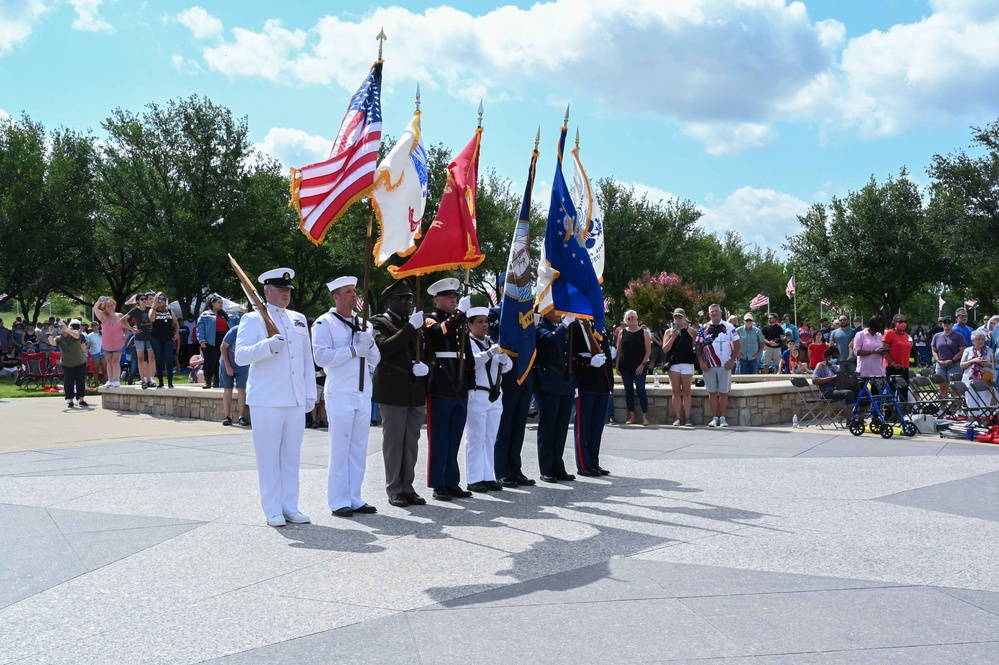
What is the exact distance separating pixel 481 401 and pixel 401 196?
2.22 meters

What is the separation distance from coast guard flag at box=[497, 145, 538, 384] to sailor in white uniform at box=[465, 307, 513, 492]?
0.55 feet

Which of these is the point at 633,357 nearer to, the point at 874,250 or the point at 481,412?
the point at 481,412

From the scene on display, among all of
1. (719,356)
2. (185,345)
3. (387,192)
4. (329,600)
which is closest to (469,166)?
(387,192)

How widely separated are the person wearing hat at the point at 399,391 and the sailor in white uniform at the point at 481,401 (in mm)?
975

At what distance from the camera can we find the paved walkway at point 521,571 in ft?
15.2

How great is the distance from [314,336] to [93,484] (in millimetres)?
3288

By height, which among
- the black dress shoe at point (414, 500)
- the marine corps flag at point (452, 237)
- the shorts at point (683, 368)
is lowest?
the black dress shoe at point (414, 500)

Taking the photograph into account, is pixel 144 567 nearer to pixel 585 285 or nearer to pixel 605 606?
pixel 605 606

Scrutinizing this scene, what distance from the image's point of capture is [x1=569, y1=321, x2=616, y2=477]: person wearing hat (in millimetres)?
10406

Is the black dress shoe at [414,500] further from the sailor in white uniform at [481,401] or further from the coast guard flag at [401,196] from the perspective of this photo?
the coast guard flag at [401,196]

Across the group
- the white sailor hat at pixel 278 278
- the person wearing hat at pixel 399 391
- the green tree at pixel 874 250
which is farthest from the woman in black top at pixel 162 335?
the green tree at pixel 874 250

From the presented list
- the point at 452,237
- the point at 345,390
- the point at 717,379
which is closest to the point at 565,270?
the point at 452,237

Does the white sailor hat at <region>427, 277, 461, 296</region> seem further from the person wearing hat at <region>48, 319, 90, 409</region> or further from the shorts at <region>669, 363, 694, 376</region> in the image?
the person wearing hat at <region>48, 319, 90, 409</region>

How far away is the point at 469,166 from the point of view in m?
9.80
